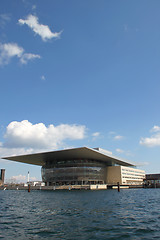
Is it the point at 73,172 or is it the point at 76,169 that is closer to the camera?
the point at 76,169

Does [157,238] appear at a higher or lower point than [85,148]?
lower

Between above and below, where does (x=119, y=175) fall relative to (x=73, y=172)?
below

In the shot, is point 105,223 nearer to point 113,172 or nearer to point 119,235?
point 119,235

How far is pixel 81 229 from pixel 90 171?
70664mm

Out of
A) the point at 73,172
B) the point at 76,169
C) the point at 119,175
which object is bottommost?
the point at 119,175

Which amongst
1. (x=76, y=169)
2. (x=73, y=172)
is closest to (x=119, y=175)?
(x=76, y=169)

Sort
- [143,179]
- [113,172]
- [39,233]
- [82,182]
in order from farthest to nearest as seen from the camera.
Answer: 1. [143,179]
2. [113,172]
3. [82,182]
4. [39,233]

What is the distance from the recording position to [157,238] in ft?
33.9

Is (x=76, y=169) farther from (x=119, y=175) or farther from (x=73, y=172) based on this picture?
(x=119, y=175)

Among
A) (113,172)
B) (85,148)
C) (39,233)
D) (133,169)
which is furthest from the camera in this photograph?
(133,169)

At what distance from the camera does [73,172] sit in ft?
263

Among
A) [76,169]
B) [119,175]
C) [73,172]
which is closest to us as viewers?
[76,169]

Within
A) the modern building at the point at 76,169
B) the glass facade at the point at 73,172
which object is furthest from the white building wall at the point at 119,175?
the glass facade at the point at 73,172

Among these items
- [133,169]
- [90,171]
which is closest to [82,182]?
[90,171]
